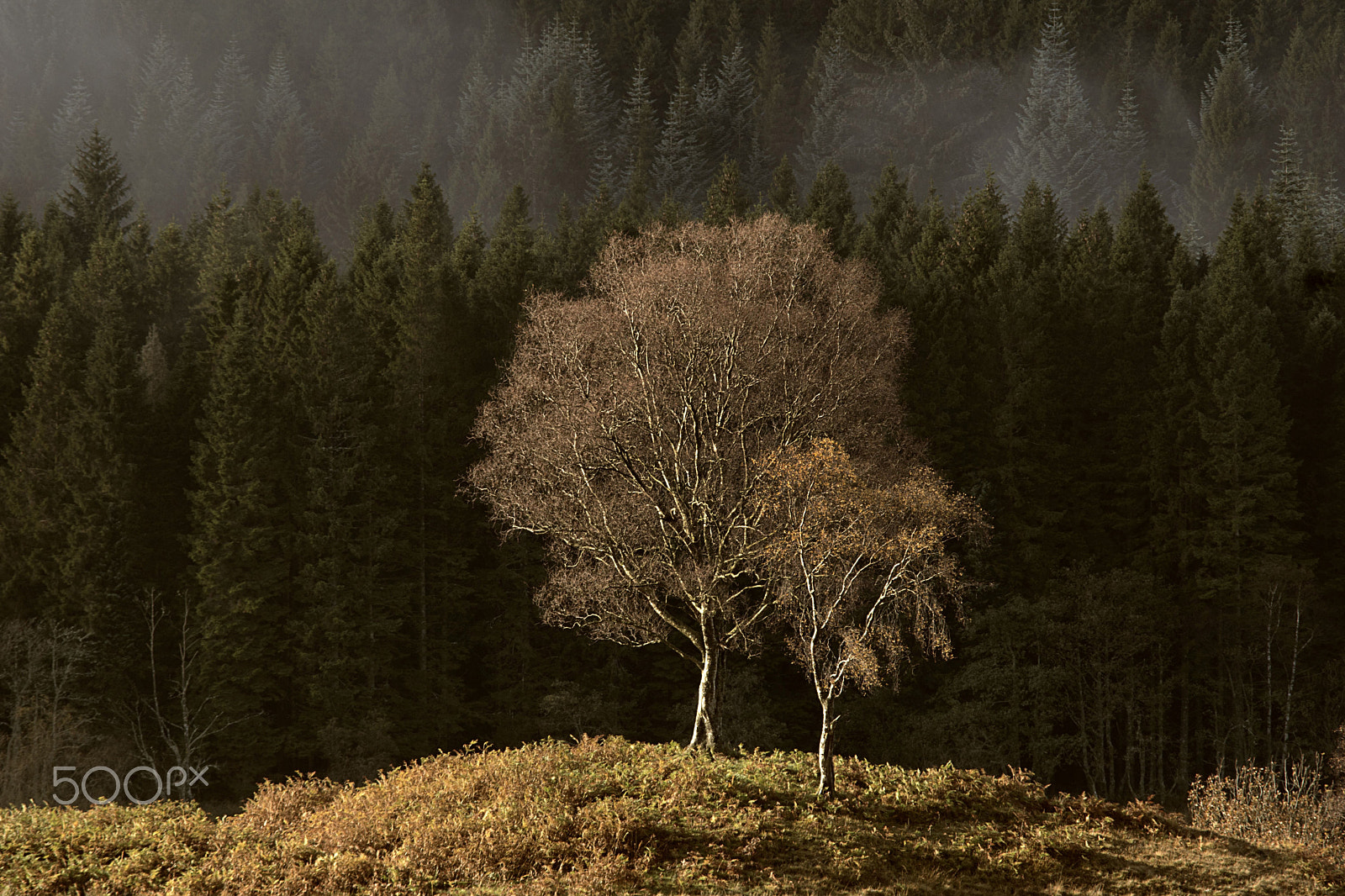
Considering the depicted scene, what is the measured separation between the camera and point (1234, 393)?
44375mm

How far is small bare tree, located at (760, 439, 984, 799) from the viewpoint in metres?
19.8

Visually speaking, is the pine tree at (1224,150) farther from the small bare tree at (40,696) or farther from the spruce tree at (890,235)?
the small bare tree at (40,696)

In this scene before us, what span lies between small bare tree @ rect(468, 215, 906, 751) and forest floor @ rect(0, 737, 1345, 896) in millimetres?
6101

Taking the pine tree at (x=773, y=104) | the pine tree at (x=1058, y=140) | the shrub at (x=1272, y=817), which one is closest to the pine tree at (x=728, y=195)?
the shrub at (x=1272, y=817)

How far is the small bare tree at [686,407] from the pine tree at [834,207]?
3277 centimetres

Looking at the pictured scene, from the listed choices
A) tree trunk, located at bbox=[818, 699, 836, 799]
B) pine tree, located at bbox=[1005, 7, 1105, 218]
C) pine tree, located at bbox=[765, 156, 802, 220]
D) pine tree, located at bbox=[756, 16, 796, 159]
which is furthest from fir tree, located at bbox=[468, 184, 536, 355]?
pine tree, located at bbox=[756, 16, 796, 159]

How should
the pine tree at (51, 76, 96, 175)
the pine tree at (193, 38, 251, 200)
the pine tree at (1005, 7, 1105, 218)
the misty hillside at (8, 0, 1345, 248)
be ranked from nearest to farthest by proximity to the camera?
the pine tree at (1005, 7, 1105, 218) < the pine tree at (51, 76, 96, 175) < the pine tree at (193, 38, 251, 200) < the misty hillside at (8, 0, 1345, 248)

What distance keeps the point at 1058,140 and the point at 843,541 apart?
350ft

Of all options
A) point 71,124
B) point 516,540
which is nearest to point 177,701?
point 516,540

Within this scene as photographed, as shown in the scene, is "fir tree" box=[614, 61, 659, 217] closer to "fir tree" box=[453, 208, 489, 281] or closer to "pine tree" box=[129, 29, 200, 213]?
"pine tree" box=[129, 29, 200, 213]

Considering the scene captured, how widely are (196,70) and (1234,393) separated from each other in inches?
5622

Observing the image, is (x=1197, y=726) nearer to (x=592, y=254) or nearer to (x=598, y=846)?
(x=592, y=254)

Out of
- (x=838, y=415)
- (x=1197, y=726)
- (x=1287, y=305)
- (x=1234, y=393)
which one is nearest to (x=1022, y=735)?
(x=1197, y=726)

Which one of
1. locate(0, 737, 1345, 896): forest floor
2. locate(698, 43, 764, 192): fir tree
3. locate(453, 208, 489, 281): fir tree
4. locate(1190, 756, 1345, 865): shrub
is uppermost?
locate(698, 43, 764, 192): fir tree
